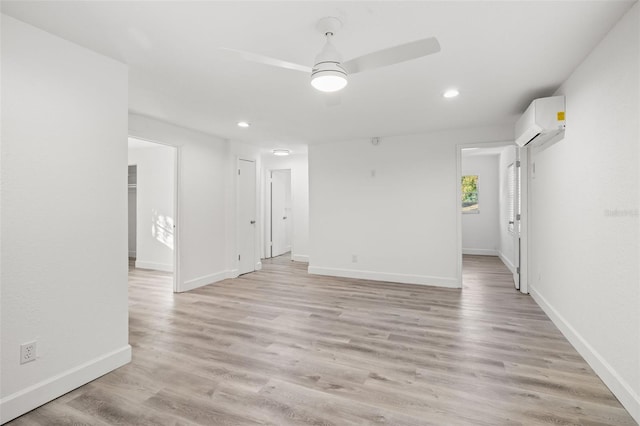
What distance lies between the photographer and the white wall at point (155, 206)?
6320 mm

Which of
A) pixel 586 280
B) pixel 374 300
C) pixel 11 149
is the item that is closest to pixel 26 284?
pixel 11 149

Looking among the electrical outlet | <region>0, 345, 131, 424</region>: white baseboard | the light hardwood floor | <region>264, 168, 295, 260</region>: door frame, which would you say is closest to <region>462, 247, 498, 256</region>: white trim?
the light hardwood floor

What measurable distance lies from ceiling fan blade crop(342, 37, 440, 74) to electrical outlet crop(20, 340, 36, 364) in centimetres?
261

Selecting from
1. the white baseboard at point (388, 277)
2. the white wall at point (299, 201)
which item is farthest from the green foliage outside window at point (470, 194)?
the white wall at point (299, 201)

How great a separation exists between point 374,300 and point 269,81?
2962mm

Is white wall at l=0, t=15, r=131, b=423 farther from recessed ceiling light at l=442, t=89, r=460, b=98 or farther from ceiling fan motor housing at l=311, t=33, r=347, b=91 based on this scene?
recessed ceiling light at l=442, t=89, r=460, b=98

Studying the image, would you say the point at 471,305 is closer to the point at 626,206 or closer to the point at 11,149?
the point at 626,206

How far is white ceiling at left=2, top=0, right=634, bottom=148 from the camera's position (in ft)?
6.24

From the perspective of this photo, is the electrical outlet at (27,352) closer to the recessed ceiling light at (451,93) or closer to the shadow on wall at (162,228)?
the recessed ceiling light at (451,93)

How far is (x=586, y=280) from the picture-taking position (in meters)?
2.58

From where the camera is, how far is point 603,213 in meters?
2.29

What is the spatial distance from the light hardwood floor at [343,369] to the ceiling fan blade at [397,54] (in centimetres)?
208

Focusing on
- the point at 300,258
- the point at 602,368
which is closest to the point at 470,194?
the point at 300,258

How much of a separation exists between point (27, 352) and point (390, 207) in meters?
4.62
